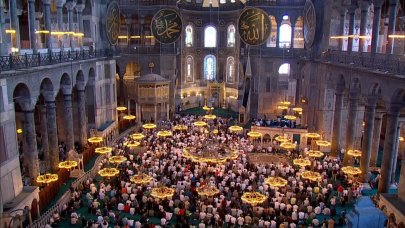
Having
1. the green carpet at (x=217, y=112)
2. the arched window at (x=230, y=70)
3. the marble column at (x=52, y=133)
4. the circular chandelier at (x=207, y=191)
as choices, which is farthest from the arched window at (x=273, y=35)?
the circular chandelier at (x=207, y=191)

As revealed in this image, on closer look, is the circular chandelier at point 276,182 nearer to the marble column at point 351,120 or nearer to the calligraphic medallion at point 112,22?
the marble column at point 351,120

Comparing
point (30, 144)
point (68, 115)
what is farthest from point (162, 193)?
point (68, 115)

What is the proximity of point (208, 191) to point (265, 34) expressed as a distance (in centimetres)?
709

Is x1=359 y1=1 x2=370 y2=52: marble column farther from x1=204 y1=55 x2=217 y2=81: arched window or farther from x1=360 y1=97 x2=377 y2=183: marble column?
x1=204 y1=55 x2=217 y2=81: arched window

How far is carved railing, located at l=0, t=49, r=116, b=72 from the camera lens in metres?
12.8

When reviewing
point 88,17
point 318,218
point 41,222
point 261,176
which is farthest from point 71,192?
point 88,17

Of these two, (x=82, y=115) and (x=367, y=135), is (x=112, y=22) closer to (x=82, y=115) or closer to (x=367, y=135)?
(x=82, y=115)

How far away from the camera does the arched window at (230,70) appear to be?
114ft

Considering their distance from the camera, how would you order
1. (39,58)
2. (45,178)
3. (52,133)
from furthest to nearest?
(52,133) → (39,58) → (45,178)

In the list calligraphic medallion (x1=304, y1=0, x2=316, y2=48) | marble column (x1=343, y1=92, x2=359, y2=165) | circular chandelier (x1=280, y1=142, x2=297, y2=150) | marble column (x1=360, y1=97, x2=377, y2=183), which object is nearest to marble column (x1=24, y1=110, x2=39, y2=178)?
circular chandelier (x1=280, y1=142, x2=297, y2=150)

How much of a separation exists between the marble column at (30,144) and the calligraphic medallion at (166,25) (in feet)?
22.3

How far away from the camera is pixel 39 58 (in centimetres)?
1508

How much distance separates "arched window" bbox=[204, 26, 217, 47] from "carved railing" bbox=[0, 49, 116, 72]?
14.5m

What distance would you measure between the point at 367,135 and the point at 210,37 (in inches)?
835
